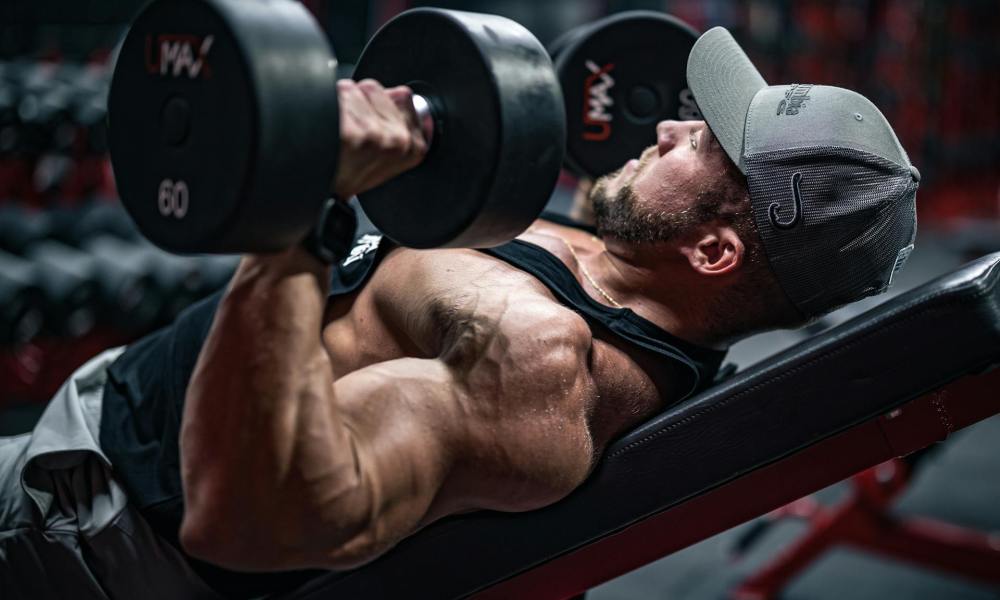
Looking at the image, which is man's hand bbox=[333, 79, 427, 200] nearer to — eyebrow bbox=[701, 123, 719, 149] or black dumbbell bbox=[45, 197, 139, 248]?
eyebrow bbox=[701, 123, 719, 149]

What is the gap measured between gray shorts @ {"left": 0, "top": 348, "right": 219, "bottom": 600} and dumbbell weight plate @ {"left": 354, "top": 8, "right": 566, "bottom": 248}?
52 centimetres

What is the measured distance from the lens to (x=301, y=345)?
0.86 metres

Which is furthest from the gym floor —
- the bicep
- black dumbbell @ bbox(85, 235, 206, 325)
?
black dumbbell @ bbox(85, 235, 206, 325)

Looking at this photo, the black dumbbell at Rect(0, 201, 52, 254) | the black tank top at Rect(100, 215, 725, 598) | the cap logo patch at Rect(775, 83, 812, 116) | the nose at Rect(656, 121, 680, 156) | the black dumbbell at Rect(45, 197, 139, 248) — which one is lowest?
the black dumbbell at Rect(45, 197, 139, 248)

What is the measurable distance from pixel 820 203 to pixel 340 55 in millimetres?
3005

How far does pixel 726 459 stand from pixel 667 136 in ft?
1.46

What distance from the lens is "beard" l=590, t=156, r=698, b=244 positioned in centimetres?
125

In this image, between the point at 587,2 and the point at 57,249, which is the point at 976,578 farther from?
the point at 587,2

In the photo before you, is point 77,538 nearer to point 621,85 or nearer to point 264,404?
point 264,404

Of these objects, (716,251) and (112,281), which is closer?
(716,251)

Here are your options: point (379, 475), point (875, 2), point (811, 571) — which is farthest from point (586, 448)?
point (875, 2)

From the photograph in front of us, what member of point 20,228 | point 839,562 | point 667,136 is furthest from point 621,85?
point 20,228

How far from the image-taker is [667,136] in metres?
1.31

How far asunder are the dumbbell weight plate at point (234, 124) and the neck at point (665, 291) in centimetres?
60
